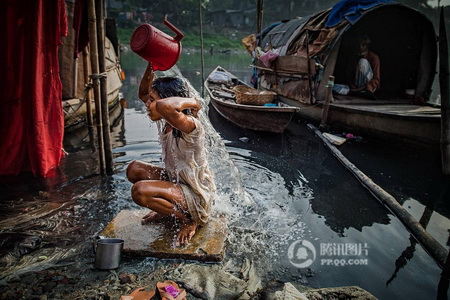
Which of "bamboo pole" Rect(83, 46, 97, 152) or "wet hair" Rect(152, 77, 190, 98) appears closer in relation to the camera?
"wet hair" Rect(152, 77, 190, 98)

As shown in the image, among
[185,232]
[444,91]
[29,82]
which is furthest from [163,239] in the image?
[444,91]

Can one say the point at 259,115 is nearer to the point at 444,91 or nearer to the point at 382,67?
the point at 444,91

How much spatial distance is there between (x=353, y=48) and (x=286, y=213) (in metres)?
8.03

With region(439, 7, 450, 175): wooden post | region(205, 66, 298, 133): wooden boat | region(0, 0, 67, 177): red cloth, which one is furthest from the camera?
region(205, 66, 298, 133): wooden boat

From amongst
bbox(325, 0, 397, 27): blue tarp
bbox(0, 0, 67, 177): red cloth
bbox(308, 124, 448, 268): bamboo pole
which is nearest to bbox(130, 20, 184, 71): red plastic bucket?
bbox(0, 0, 67, 177): red cloth

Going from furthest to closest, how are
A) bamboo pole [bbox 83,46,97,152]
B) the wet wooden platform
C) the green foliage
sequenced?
the green foliage → bamboo pole [bbox 83,46,97,152] → the wet wooden platform

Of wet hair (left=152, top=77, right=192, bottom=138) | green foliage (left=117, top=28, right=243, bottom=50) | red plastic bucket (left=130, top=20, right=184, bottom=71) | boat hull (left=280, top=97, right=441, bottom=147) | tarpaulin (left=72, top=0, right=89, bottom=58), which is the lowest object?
boat hull (left=280, top=97, right=441, bottom=147)

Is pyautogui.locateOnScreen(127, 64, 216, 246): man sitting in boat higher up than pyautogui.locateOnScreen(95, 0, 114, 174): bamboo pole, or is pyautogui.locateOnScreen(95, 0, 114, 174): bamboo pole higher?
pyautogui.locateOnScreen(95, 0, 114, 174): bamboo pole

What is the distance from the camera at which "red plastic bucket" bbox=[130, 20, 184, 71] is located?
8.75ft

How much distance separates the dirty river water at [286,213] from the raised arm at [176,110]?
135cm

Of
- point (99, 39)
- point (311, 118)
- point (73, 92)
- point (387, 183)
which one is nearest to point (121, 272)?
point (99, 39)

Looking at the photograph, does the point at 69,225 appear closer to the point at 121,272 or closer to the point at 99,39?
the point at 121,272

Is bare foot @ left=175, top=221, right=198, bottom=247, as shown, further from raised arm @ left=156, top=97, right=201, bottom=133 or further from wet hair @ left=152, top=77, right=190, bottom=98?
wet hair @ left=152, top=77, right=190, bottom=98

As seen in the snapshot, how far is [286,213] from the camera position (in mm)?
4133
